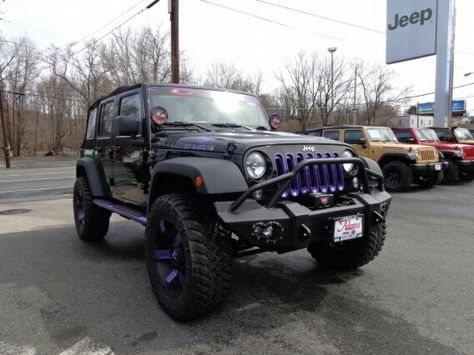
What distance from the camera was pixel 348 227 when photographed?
315 centimetres

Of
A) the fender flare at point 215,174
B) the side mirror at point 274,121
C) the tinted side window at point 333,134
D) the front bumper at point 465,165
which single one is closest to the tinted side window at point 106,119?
the side mirror at point 274,121

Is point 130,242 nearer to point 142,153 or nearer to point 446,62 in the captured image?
point 142,153

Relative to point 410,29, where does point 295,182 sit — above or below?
below

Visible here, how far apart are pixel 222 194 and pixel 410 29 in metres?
17.7

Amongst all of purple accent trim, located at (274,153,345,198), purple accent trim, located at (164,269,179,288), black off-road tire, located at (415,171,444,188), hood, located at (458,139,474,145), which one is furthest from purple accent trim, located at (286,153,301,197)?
hood, located at (458,139,474,145)

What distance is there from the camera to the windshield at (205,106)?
4270 mm

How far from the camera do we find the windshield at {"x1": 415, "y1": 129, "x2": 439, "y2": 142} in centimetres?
1267

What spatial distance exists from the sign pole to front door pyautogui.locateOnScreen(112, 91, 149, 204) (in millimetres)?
15796

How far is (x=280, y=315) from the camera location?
10.5 ft

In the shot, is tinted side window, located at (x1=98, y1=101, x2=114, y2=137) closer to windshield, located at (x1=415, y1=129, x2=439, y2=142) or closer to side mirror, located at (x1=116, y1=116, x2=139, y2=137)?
side mirror, located at (x1=116, y1=116, x2=139, y2=137)

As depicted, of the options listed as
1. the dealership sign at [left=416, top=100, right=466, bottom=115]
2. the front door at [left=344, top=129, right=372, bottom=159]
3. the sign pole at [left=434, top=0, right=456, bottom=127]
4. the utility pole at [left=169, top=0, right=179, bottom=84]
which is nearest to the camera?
the front door at [left=344, top=129, right=372, bottom=159]

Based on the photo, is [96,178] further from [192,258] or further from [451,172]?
[451,172]

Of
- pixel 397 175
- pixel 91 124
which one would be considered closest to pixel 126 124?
pixel 91 124

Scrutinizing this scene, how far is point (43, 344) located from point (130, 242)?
2895 mm
